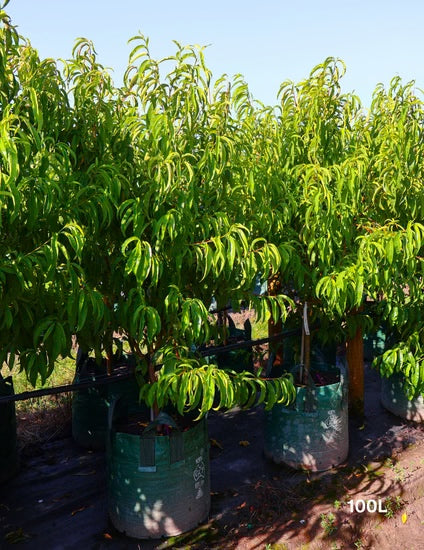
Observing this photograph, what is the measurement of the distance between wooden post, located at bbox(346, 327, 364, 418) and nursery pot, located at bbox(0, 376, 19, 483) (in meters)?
3.77

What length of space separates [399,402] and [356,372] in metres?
0.64

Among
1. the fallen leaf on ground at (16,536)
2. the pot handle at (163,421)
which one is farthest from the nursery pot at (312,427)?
the fallen leaf on ground at (16,536)

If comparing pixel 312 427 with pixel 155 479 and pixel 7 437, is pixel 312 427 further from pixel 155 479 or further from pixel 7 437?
pixel 7 437

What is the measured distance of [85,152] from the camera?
129 inches

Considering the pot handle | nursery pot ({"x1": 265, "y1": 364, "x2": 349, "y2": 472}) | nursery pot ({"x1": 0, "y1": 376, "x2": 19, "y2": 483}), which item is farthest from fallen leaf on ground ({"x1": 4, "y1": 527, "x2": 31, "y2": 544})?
nursery pot ({"x1": 265, "y1": 364, "x2": 349, "y2": 472})

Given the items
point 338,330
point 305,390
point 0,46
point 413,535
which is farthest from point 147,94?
point 413,535

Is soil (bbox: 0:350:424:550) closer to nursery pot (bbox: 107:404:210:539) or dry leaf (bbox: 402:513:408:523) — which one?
dry leaf (bbox: 402:513:408:523)

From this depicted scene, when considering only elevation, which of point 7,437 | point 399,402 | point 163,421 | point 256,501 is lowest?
point 256,501

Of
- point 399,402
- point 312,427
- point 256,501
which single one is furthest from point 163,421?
point 399,402

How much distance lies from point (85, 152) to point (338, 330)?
3.53 m

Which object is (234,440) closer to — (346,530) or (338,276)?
(346,530)

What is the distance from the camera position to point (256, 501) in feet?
14.7

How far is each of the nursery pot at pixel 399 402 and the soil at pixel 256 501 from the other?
0.26 meters

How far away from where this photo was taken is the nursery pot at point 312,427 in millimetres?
4953
